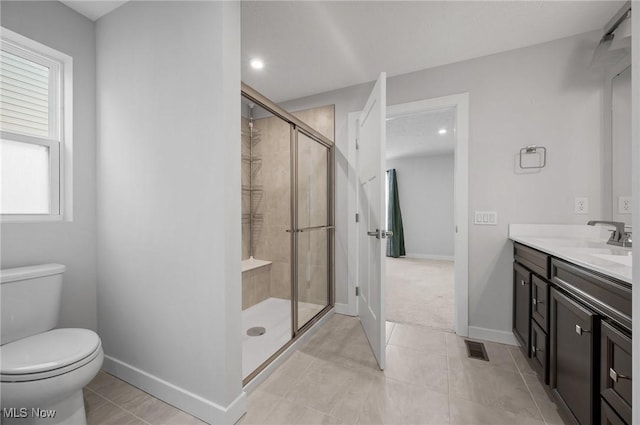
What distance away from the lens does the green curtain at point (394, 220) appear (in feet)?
19.9

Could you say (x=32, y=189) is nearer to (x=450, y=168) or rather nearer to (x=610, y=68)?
(x=610, y=68)

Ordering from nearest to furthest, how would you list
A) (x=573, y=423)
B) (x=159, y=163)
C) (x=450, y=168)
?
(x=573, y=423)
(x=159, y=163)
(x=450, y=168)

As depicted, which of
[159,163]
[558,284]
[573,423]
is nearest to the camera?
[573,423]

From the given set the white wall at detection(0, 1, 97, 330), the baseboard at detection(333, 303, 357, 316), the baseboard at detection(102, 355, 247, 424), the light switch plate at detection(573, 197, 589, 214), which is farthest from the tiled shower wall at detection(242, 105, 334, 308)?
the light switch plate at detection(573, 197, 589, 214)

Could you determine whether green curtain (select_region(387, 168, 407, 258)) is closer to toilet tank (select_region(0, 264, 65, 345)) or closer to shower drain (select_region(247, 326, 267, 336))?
shower drain (select_region(247, 326, 267, 336))

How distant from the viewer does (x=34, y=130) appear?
1.58m

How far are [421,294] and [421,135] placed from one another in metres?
2.62

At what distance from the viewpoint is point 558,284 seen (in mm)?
1304

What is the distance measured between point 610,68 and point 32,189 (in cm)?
386

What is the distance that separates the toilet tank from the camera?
1284 mm

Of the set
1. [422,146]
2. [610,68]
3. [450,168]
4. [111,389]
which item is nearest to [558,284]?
[610,68]

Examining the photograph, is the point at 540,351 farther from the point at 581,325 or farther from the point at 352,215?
the point at 352,215

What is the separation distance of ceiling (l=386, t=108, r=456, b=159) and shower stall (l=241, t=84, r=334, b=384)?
1.28 meters

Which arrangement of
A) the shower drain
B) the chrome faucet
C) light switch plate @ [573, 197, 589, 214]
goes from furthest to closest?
the shower drain < light switch plate @ [573, 197, 589, 214] < the chrome faucet
